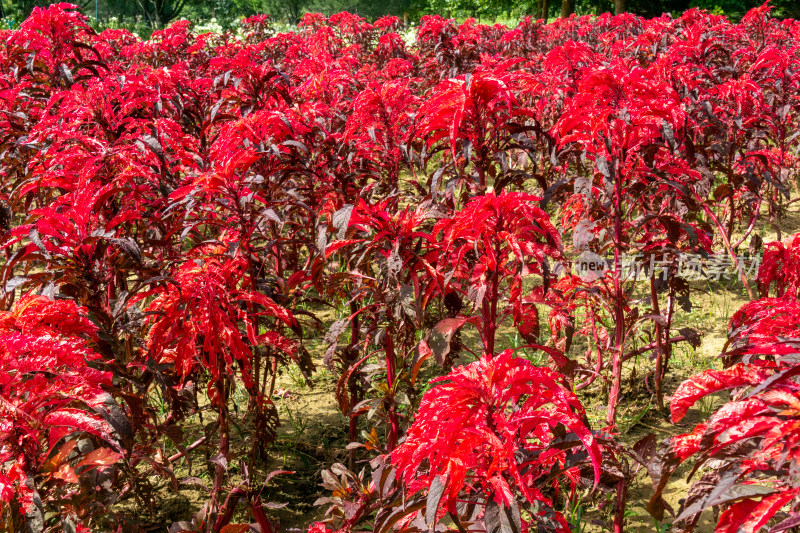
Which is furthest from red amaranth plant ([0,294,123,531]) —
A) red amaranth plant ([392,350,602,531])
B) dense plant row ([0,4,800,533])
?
red amaranth plant ([392,350,602,531])

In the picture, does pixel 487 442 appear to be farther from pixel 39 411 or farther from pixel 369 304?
pixel 369 304

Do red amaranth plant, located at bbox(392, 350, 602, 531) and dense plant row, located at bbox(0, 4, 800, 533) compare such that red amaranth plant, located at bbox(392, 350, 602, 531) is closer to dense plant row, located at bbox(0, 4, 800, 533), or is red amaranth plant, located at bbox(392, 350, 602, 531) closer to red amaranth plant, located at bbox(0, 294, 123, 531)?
dense plant row, located at bbox(0, 4, 800, 533)

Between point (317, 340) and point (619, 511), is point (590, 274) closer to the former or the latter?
point (619, 511)

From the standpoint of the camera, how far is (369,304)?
245cm

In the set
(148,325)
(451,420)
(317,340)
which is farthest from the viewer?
(317,340)

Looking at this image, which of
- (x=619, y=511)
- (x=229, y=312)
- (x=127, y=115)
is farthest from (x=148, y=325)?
(x=619, y=511)

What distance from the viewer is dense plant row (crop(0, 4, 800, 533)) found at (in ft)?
4.09

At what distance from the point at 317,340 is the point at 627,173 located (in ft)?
7.23

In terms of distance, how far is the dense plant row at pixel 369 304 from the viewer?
4.09 ft

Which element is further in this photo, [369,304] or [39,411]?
[369,304]

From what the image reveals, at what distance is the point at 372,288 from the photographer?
219 centimetres

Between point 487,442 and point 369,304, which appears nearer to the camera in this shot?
point 487,442

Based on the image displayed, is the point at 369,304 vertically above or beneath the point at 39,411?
beneath

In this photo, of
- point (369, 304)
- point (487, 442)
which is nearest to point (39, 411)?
point (487, 442)
